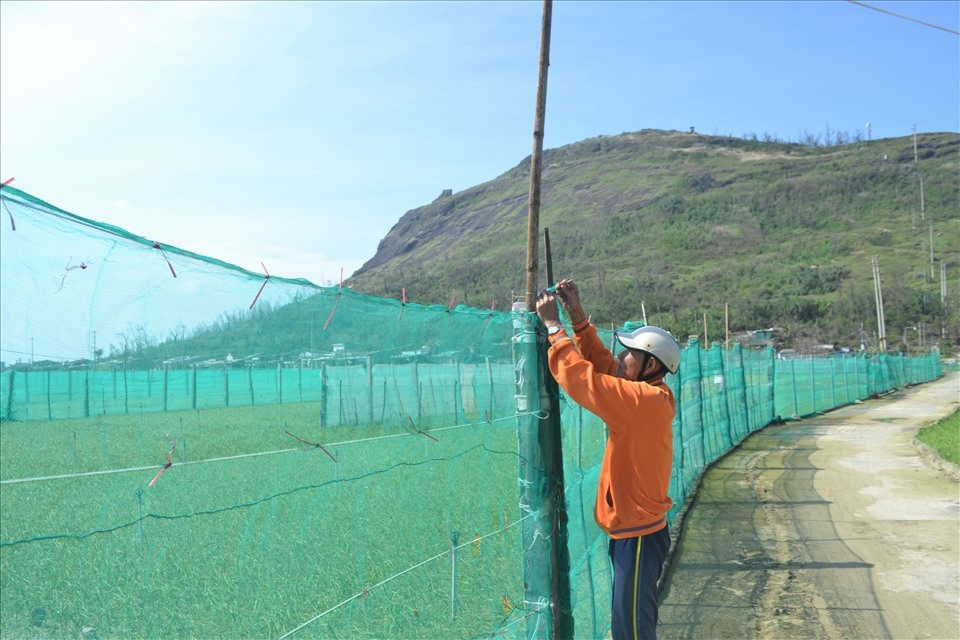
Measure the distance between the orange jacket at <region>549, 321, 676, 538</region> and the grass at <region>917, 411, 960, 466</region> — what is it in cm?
1101

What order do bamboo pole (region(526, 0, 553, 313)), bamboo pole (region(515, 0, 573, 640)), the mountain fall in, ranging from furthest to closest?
the mountain → bamboo pole (region(526, 0, 553, 313)) → bamboo pole (region(515, 0, 573, 640))

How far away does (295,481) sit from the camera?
3420mm

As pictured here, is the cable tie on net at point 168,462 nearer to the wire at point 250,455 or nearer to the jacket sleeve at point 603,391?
the wire at point 250,455

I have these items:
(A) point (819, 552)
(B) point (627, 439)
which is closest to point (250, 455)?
(B) point (627, 439)

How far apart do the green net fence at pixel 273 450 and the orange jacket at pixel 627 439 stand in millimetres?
617

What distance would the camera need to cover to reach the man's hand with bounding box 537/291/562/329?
11.7 feet

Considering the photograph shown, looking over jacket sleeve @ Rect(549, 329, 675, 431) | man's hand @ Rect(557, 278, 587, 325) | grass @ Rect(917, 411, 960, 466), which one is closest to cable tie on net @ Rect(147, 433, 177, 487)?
jacket sleeve @ Rect(549, 329, 675, 431)

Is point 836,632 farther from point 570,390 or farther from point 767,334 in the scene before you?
point 767,334

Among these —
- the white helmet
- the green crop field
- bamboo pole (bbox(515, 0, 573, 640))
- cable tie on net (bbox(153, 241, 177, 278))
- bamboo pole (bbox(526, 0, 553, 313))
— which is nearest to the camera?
cable tie on net (bbox(153, 241, 177, 278))

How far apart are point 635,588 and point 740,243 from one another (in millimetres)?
132494

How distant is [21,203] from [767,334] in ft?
204

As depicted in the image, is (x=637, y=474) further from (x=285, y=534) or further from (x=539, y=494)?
(x=285, y=534)

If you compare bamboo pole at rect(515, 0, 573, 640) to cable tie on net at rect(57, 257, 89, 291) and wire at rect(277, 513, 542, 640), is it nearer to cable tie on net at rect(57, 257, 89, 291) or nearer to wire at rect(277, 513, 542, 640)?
wire at rect(277, 513, 542, 640)

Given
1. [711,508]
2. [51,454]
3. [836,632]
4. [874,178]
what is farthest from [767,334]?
[874,178]
